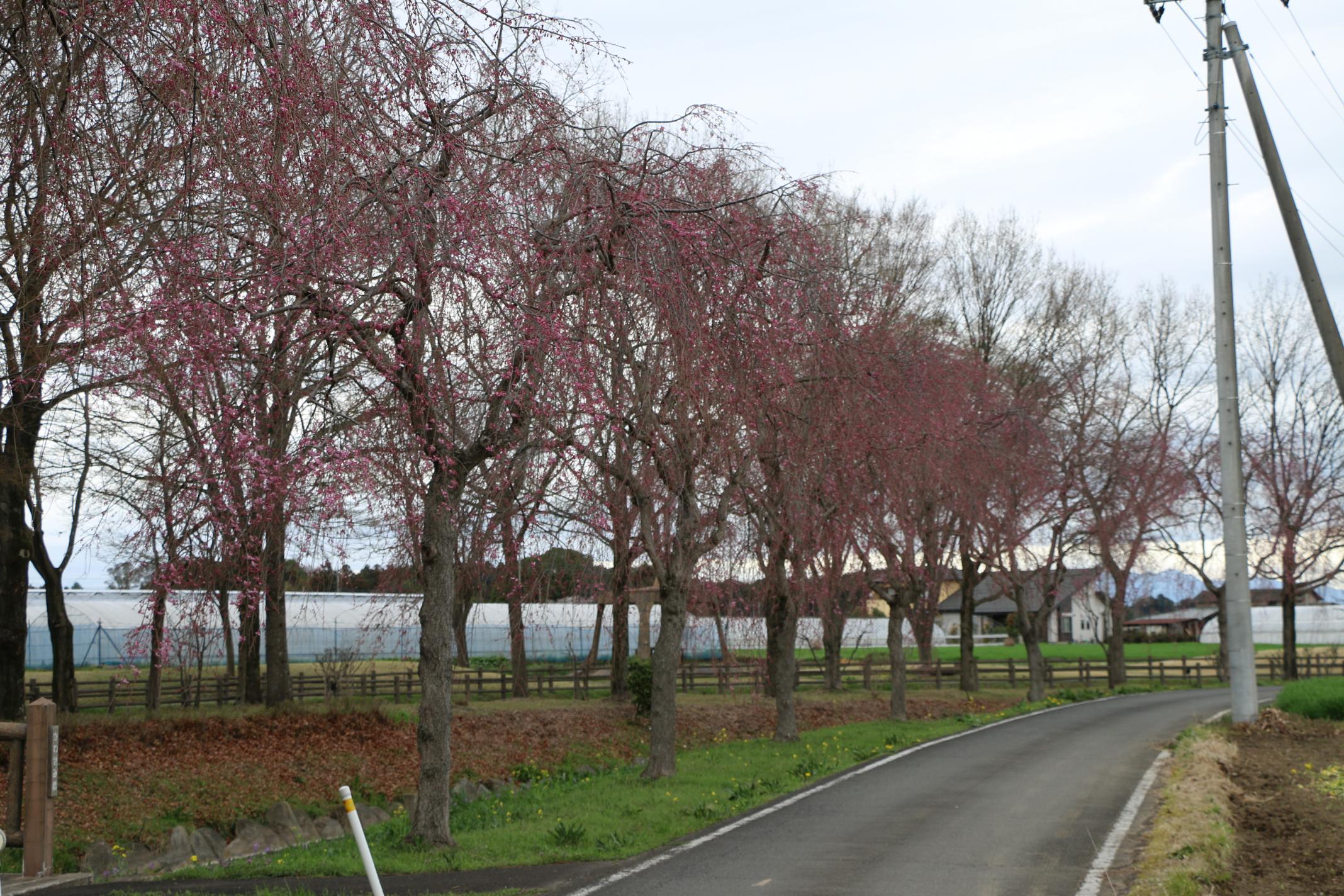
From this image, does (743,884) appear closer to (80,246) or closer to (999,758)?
(80,246)

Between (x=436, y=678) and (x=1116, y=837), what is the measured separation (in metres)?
6.73

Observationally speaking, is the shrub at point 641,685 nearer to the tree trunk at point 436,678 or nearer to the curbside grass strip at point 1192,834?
the curbside grass strip at point 1192,834

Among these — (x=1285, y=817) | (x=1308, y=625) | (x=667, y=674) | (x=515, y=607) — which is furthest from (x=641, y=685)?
(x=1308, y=625)

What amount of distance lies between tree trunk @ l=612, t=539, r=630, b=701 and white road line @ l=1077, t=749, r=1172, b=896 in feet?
26.9

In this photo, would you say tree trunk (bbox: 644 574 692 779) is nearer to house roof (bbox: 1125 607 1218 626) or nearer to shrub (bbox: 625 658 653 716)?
shrub (bbox: 625 658 653 716)

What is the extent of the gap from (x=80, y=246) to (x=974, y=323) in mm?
34819

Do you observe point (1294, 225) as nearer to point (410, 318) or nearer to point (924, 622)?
point (410, 318)

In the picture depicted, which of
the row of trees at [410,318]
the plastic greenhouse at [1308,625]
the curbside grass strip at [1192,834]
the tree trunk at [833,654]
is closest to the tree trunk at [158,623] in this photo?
the row of trees at [410,318]

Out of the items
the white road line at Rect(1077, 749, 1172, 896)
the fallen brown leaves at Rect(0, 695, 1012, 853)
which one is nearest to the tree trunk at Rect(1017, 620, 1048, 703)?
the fallen brown leaves at Rect(0, 695, 1012, 853)

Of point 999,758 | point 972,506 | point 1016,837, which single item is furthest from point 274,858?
point 972,506

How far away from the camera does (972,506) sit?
2641 cm

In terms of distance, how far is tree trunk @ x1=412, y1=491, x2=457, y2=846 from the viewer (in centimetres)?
1134

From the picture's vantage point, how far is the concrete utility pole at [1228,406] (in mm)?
18906

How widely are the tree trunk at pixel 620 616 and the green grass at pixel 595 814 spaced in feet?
12.0
